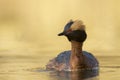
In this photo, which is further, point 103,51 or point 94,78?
point 103,51

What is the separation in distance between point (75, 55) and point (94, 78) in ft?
7.68

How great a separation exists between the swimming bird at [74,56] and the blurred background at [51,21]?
720cm

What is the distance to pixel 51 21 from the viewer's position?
31391 mm

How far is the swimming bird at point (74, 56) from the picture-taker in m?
21.8

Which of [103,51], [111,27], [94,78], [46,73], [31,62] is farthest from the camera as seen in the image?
[111,27]

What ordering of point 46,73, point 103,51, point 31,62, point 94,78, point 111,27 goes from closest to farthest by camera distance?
point 94,78
point 46,73
point 31,62
point 103,51
point 111,27

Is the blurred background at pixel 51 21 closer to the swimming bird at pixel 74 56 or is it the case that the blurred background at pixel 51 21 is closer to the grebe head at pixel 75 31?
the swimming bird at pixel 74 56

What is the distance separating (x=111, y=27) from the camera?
30812 millimetres

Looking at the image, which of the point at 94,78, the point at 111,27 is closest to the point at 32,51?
the point at 111,27

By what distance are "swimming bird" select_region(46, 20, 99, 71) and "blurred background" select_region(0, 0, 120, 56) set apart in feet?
23.6

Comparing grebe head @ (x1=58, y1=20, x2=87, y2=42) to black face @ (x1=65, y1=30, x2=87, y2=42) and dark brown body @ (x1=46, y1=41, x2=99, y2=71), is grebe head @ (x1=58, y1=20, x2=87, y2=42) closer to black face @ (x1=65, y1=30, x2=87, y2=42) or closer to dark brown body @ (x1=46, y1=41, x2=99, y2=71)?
black face @ (x1=65, y1=30, x2=87, y2=42)

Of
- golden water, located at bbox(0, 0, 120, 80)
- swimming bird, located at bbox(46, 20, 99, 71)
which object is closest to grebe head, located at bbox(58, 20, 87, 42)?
swimming bird, located at bbox(46, 20, 99, 71)

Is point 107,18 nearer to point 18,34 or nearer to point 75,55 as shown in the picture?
point 18,34

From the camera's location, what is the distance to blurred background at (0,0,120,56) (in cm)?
3027
